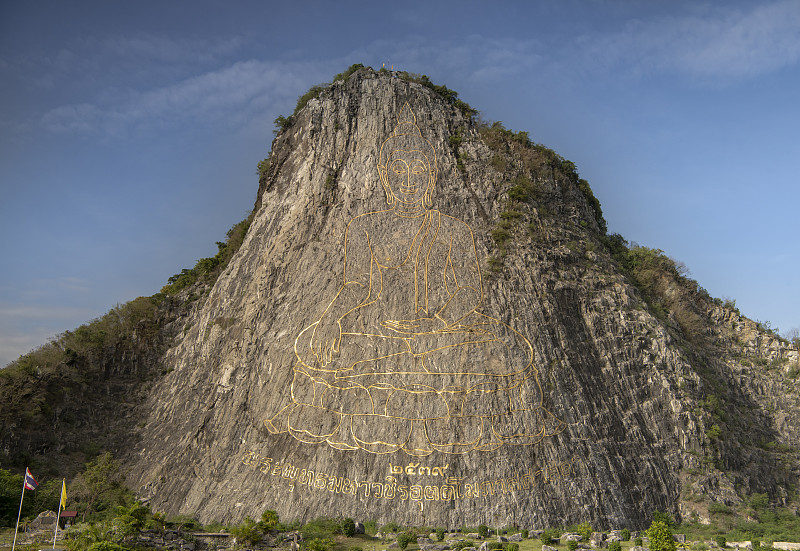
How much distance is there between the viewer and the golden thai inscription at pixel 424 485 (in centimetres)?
2775

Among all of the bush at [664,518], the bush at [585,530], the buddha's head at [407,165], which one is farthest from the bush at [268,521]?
the buddha's head at [407,165]

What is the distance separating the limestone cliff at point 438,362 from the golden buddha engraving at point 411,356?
11cm

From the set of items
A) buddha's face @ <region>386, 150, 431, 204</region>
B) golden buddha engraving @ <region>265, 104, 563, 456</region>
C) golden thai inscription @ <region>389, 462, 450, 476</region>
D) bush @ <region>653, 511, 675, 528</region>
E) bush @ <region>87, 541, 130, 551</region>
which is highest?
buddha's face @ <region>386, 150, 431, 204</region>

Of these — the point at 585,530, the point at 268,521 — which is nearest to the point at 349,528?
the point at 268,521

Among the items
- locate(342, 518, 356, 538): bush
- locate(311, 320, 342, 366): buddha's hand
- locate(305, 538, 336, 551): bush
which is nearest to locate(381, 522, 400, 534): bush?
locate(342, 518, 356, 538): bush

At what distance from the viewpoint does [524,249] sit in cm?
3634

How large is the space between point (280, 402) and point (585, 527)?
14.9 m

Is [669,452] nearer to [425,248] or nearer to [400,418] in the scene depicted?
[400,418]

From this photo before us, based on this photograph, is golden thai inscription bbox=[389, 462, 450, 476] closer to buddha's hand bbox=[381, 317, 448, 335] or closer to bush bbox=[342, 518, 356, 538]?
bush bbox=[342, 518, 356, 538]

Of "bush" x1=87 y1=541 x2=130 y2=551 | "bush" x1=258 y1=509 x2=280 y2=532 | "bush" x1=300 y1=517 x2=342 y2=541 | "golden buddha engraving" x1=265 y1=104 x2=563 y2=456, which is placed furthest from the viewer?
"golden buddha engraving" x1=265 y1=104 x2=563 y2=456

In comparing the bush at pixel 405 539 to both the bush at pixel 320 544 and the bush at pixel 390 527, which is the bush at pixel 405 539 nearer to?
the bush at pixel 390 527

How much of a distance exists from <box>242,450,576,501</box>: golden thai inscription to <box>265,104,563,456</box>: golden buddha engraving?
56.1 inches

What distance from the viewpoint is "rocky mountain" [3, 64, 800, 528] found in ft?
94.1

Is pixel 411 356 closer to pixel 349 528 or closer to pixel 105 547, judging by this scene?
pixel 349 528
